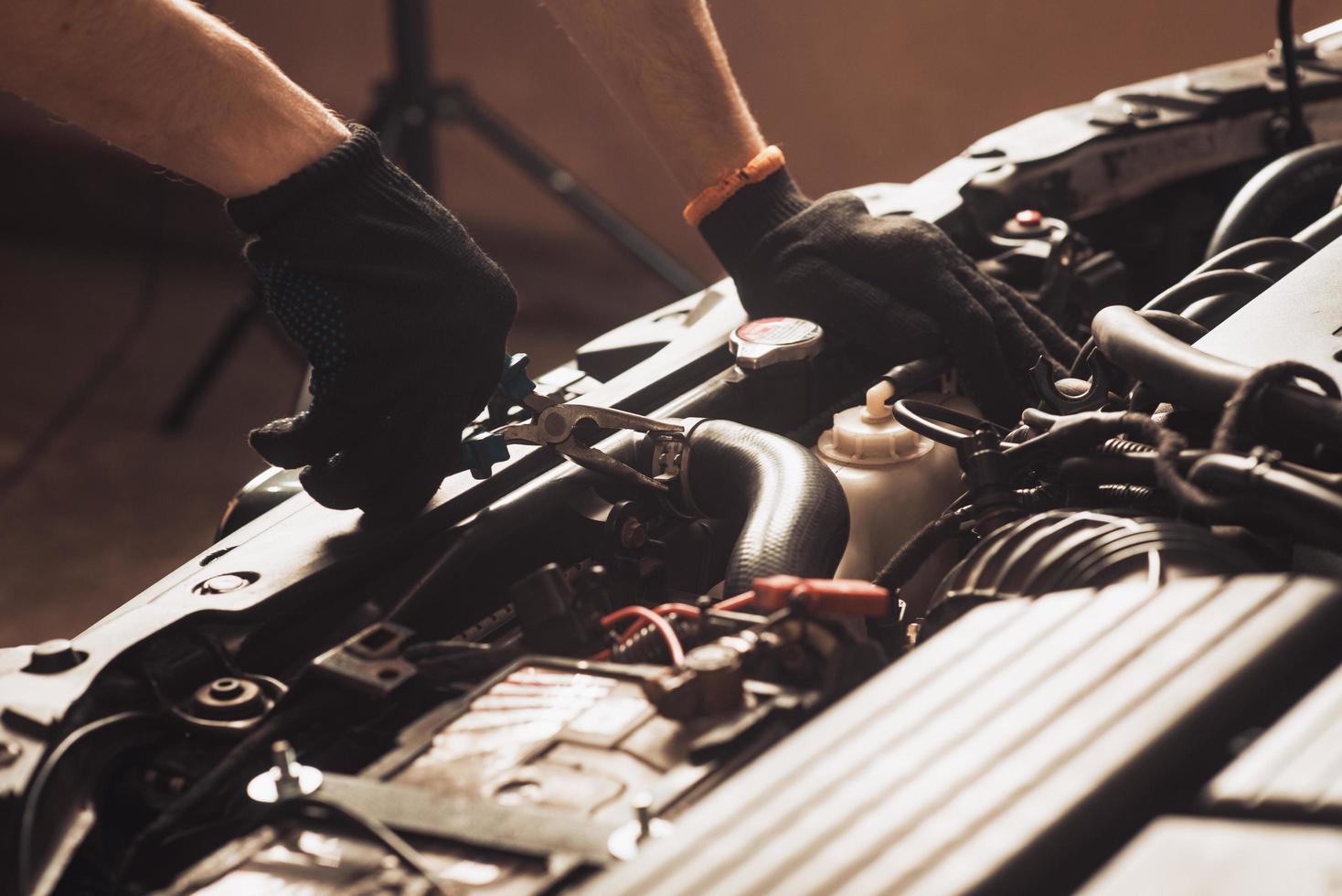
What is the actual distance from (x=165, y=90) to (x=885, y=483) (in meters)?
0.55

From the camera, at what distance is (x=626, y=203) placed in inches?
131

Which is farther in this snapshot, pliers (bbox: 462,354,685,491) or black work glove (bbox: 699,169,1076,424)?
black work glove (bbox: 699,169,1076,424)

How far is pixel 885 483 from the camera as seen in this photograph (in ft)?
3.19

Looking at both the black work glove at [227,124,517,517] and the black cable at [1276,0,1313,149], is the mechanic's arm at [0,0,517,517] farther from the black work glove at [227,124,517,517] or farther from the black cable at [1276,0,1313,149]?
the black cable at [1276,0,1313,149]

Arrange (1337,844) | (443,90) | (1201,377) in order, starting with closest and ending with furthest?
(1337,844), (1201,377), (443,90)

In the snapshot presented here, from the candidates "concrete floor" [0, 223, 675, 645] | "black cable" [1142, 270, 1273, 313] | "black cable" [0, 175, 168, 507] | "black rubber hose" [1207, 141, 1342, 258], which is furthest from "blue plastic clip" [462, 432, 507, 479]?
"black cable" [0, 175, 168, 507]

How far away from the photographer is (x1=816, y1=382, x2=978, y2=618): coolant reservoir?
3.18 feet

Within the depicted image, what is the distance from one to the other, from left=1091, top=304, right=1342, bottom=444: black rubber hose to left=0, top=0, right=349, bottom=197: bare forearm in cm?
53

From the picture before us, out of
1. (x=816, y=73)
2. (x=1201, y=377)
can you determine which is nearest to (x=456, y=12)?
(x=816, y=73)

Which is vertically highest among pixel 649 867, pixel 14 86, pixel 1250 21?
pixel 14 86

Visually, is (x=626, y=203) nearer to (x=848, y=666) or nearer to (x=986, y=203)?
(x=986, y=203)

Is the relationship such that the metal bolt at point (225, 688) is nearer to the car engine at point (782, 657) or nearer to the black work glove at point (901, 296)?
the car engine at point (782, 657)

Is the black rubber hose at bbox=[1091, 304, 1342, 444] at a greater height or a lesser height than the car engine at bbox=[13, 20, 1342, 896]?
greater

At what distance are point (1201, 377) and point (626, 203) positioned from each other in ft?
8.76
